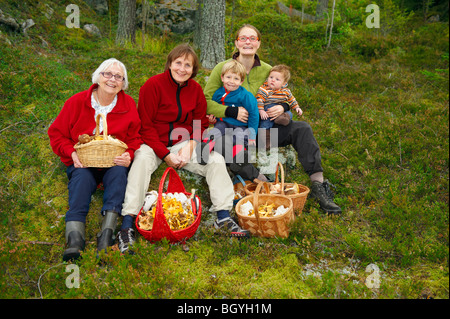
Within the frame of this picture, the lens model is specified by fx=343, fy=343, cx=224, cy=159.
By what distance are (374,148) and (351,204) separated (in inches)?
65.8

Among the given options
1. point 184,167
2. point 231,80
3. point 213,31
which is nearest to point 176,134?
point 184,167

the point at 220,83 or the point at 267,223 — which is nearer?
the point at 267,223

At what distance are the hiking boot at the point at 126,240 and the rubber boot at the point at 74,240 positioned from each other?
0.41 meters

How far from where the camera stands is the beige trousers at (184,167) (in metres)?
4.27

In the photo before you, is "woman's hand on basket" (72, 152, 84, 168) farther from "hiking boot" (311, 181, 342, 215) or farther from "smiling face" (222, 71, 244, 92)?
"hiking boot" (311, 181, 342, 215)

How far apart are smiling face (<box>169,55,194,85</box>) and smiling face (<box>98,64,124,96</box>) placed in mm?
696

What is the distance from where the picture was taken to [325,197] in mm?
5074

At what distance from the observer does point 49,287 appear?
10.9ft

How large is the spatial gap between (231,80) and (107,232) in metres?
2.75

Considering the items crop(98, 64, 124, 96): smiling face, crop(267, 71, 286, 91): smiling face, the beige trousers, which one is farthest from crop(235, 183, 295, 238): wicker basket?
crop(98, 64, 124, 96): smiling face

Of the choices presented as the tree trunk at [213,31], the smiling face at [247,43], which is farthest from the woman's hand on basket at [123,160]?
the tree trunk at [213,31]

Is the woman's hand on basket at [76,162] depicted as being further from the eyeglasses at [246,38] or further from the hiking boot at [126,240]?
the eyeglasses at [246,38]

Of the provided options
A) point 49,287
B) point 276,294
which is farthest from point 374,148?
point 49,287

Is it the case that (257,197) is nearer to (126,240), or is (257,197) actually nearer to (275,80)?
(126,240)
